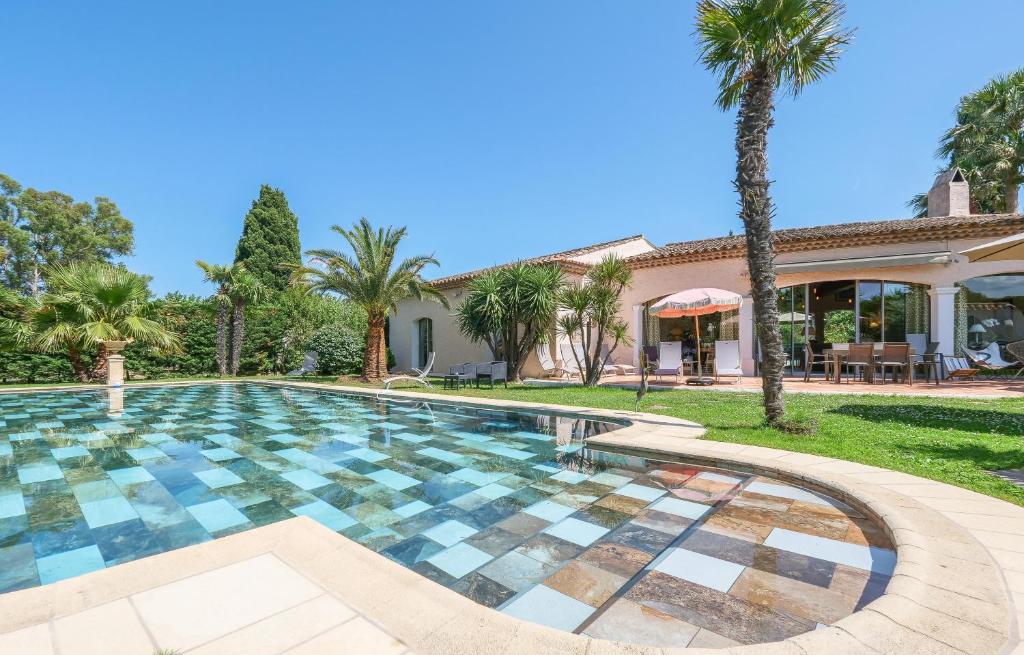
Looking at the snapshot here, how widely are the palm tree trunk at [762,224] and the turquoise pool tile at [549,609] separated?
5.23m

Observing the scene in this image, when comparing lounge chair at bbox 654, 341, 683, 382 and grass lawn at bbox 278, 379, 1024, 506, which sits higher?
lounge chair at bbox 654, 341, 683, 382

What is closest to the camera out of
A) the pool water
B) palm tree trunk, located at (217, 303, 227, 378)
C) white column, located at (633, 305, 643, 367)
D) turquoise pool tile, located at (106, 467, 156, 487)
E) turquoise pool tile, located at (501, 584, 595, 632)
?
turquoise pool tile, located at (501, 584, 595, 632)

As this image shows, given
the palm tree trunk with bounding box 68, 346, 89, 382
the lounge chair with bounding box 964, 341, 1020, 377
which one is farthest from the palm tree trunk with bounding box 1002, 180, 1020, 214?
the palm tree trunk with bounding box 68, 346, 89, 382

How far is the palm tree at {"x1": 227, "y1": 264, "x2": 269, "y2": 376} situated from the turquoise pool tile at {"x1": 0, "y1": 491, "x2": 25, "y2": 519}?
16102 millimetres

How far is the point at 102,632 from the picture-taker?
190 cm

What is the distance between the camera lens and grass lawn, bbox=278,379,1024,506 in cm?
451

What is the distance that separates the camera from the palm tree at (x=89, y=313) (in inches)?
590

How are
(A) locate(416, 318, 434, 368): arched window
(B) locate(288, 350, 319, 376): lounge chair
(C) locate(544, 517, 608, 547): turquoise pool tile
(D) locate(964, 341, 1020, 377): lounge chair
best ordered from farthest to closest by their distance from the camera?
(A) locate(416, 318, 434, 368): arched window
(B) locate(288, 350, 319, 376): lounge chair
(D) locate(964, 341, 1020, 377): lounge chair
(C) locate(544, 517, 608, 547): turquoise pool tile

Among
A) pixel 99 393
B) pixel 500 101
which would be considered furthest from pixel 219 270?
pixel 500 101

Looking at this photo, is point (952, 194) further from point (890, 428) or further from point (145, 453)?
point (145, 453)

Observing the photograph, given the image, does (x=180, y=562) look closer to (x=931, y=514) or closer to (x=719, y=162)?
(x=931, y=514)

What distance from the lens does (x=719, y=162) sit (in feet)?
21.2

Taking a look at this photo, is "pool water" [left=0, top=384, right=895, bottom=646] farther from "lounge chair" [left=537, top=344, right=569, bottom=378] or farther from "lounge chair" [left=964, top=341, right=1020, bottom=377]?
"lounge chair" [left=964, top=341, right=1020, bottom=377]

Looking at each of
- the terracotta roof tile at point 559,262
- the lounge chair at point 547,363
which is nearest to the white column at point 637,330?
the terracotta roof tile at point 559,262
